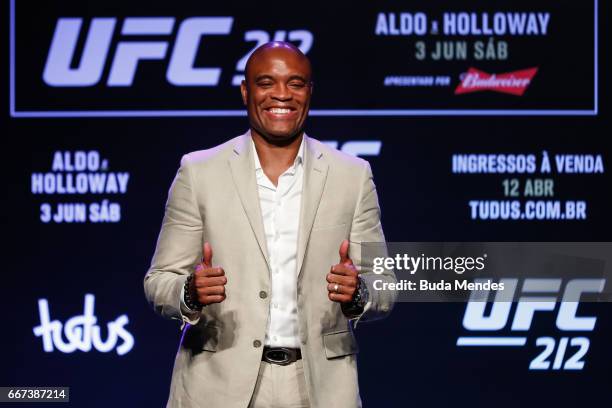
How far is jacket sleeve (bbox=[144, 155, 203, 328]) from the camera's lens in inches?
97.0

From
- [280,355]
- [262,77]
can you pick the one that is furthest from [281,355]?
[262,77]

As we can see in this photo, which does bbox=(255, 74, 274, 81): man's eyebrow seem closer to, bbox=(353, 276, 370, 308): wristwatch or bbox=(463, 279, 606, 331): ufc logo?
bbox=(353, 276, 370, 308): wristwatch

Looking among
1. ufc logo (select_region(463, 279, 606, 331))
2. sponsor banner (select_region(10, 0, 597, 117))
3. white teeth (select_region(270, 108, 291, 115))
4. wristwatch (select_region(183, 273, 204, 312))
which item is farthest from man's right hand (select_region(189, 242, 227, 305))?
ufc logo (select_region(463, 279, 606, 331))

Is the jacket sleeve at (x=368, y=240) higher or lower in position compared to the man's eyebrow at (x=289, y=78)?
lower

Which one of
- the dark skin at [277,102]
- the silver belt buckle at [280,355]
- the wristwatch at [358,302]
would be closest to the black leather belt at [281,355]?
the silver belt buckle at [280,355]

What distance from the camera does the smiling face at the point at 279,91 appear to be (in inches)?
102

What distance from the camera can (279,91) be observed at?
2.60 m

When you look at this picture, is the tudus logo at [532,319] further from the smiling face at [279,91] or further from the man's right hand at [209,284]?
the man's right hand at [209,284]

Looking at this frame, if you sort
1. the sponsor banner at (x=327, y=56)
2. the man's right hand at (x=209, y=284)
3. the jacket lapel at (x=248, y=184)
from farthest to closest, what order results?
the sponsor banner at (x=327, y=56), the jacket lapel at (x=248, y=184), the man's right hand at (x=209, y=284)

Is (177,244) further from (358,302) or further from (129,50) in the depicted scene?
(129,50)

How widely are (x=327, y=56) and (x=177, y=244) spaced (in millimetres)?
2448

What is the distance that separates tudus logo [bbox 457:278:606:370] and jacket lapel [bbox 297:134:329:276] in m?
2.41

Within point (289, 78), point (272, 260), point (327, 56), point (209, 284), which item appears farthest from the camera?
point (327, 56)

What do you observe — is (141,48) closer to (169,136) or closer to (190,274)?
(169,136)
